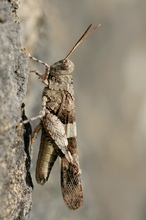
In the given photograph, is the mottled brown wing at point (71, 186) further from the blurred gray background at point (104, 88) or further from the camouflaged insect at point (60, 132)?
the blurred gray background at point (104, 88)

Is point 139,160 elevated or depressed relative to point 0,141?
depressed

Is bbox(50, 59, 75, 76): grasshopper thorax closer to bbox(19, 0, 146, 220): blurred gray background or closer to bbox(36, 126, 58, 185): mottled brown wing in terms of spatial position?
bbox(36, 126, 58, 185): mottled brown wing

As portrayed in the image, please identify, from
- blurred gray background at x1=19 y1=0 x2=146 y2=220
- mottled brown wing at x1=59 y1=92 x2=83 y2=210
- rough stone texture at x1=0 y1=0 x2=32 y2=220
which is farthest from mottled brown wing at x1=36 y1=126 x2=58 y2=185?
blurred gray background at x1=19 y1=0 x2=146 y2=220

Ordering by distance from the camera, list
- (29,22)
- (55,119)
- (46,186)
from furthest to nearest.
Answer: (29,22), (46,186), (55,119)

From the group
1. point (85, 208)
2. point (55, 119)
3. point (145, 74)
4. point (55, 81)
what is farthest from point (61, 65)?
Result: point (145, 74)

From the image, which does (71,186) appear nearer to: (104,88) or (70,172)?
(70,172)

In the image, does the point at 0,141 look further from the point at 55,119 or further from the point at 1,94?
the point at 55,119
